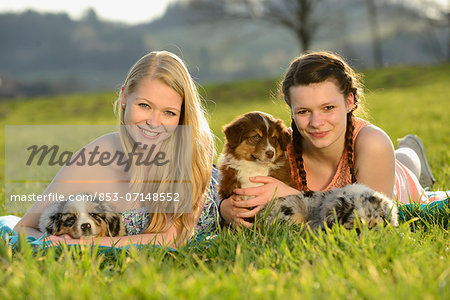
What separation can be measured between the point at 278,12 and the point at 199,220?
3309cm

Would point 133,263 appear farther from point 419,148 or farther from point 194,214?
point 419,148

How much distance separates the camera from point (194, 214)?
154 inches

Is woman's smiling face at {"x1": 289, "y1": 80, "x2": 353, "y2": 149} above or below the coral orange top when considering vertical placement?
above

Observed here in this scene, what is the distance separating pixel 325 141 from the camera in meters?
3.73

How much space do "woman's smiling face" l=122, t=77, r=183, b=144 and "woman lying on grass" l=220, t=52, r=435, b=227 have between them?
899 mm

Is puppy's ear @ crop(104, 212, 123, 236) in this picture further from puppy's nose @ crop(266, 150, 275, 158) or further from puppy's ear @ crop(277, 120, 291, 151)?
puppy's ear @ crop(277, 120, 291, 151)

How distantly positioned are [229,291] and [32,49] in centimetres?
17988

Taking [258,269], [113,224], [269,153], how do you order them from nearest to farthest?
[258,269] < [269,153] < [113,224]

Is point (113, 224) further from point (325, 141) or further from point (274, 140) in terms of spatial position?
point (325, 141)

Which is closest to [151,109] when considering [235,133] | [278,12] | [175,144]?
[175,144]

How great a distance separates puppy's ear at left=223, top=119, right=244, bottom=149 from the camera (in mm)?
3467

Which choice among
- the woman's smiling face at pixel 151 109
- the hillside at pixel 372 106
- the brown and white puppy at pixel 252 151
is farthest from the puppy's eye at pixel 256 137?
the hillside at pixel 372 106

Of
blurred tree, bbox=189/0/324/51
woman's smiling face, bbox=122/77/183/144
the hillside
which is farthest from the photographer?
blurred tree, bbox=189/0/324/51

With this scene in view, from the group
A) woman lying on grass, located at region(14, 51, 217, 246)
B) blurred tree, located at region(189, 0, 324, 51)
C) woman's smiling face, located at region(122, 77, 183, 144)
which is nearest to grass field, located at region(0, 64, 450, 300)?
woman lying on grass, located at region(14, 51, 217, 246)
